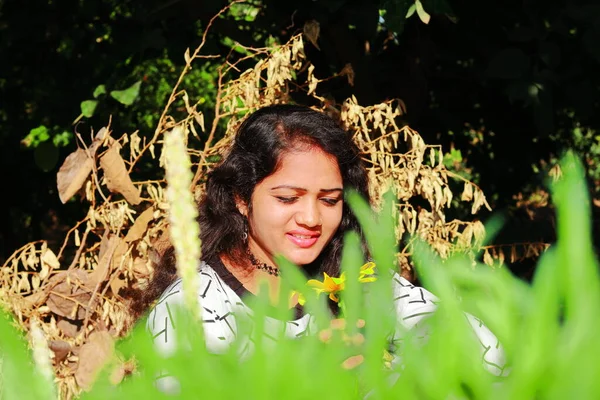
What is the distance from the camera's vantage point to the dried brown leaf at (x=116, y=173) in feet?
8.98

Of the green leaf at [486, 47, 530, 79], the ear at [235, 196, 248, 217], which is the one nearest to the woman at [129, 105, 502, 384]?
the ear at [235, 196, 248, 217]

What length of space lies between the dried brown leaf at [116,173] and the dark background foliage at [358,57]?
19 centimetres

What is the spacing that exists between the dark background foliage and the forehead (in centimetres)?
74

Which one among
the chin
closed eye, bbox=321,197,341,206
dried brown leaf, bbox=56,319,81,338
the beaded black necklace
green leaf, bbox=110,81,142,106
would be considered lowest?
dried brown leaf, bbox=56,319,81,338

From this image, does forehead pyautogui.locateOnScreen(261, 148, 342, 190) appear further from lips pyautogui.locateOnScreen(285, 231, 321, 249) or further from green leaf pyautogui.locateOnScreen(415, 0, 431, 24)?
green leaf pyautogui.locateOnScreen(415, 0, 431, 24)

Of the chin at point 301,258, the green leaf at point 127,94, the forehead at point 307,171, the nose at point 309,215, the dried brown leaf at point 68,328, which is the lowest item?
the dried brown leaf at point 68,328

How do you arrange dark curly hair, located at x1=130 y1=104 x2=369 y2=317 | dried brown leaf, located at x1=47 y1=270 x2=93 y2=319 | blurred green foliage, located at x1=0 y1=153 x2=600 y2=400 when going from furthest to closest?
dried brown leaf, located at x1=47 y1=270 x2=93 y2=319
dark curly hair, located at x1=130 y1=104 x2=369 y2=317
blurred green foliage, located at x1=0 y1=153 x2=600 y2=400

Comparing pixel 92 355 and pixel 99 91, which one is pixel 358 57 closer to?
pixel 99 91

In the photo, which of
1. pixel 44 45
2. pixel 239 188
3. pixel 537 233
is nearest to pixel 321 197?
pixel 239 188

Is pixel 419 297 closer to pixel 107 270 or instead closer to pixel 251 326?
pixel 107 270

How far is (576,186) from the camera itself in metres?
0.45

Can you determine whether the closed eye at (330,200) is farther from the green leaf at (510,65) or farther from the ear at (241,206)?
the green leaf at (510,65)

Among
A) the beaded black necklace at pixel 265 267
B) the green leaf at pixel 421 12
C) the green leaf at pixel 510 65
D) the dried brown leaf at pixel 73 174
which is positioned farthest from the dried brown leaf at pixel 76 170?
the green leaf at pixel 510 65

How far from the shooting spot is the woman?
2189 mm
